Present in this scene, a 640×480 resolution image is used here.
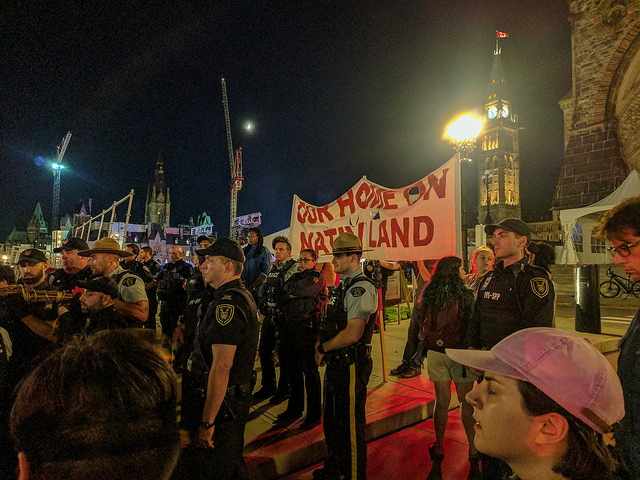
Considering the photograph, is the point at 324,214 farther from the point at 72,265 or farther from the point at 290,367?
the point at 72,265

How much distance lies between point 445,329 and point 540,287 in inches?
36.7

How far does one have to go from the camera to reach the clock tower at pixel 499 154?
77750mm

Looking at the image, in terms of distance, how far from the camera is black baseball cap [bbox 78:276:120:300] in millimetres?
2945

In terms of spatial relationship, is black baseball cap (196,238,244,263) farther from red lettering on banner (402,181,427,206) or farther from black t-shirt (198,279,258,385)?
red lettering on banner (402,181,427,206)

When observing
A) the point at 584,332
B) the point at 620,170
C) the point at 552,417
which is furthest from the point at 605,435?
the point at 620,170

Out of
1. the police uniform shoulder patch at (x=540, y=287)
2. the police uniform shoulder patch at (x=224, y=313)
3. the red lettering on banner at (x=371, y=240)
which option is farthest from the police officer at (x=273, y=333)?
the police uniform shoulder patch at (x=540, y=287)

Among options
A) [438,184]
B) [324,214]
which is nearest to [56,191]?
[324,214]

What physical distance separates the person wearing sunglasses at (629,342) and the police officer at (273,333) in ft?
11.1

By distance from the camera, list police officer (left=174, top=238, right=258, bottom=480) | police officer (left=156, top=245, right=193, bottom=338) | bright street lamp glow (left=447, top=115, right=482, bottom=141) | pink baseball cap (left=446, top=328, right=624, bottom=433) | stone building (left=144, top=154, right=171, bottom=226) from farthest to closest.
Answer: stone building (left=144, top=154, right=171, bottom=226)
bright street lamp glow (left=447, top=115, right=482, bottom=141)
police officer (left=156, top=245, right=193, bottom=338)
police officer (left=174, top=238, right=258, bottom=480)
pink baseball cap (left=446, top=328, right=624, bottom=433)

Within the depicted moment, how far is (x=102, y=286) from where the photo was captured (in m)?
3.01

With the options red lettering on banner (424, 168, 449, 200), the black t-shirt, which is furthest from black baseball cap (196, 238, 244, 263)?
red lettering on banner (424, 168, 449, 200)

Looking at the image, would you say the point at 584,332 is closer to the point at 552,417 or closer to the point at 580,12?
the point at 552,417

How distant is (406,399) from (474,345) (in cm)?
168

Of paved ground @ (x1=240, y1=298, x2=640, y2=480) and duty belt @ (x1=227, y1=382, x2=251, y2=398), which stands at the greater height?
duty belt @ (x1=227, y1=382, x2=251, y2=398)
